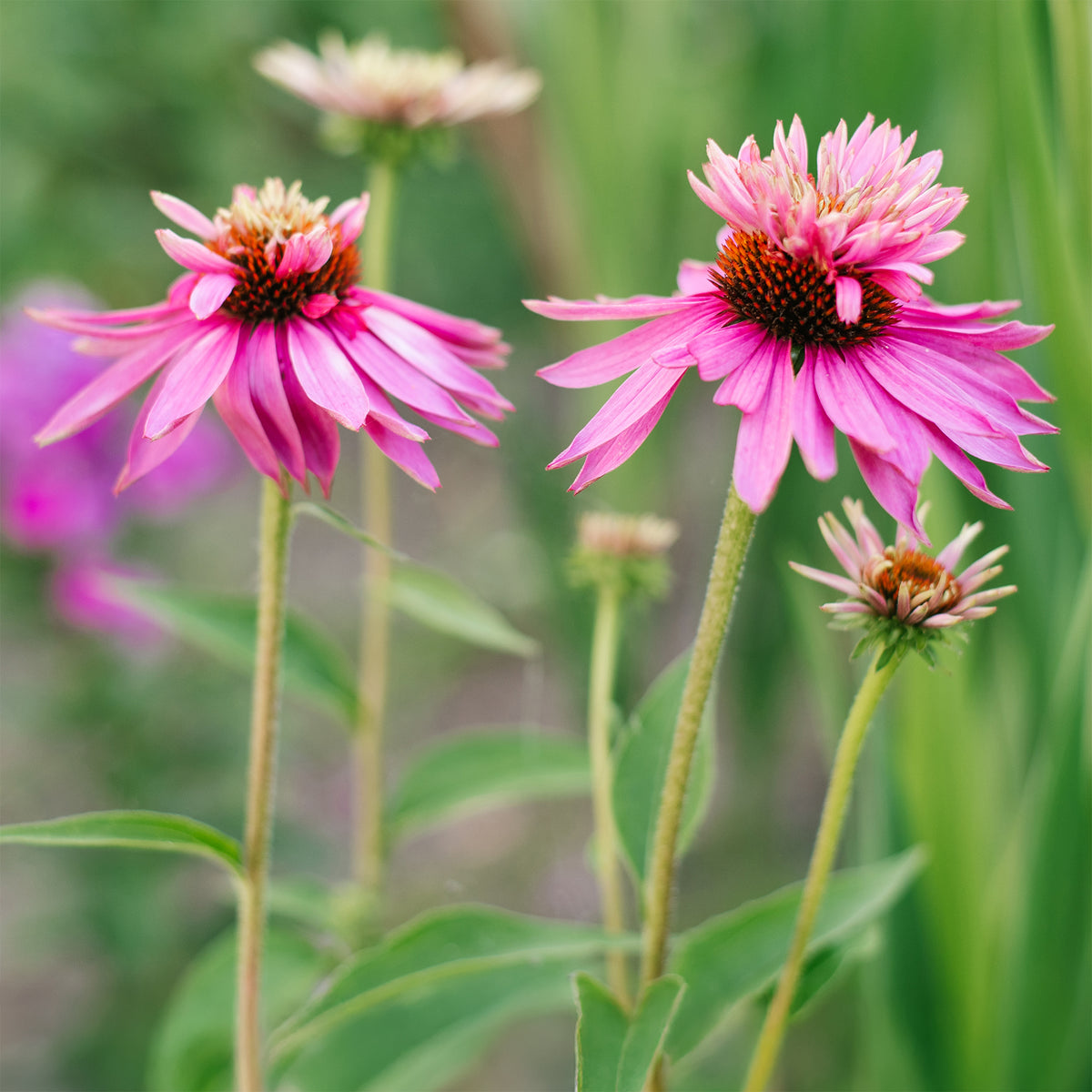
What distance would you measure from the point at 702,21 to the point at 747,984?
47.5 inches

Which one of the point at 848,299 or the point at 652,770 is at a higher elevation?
the point at 848,299

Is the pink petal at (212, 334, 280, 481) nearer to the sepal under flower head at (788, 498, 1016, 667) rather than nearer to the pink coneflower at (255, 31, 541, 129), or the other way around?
the sepal under flower head at (788, 498, 1016, 667)

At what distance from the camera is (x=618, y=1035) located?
362 mm

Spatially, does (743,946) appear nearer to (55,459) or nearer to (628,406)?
(628,406)

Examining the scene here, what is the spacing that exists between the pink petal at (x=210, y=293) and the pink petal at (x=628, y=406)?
0.11 meters

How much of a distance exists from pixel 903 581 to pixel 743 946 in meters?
0.18

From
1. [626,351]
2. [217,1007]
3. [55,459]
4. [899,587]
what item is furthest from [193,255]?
[55,459]

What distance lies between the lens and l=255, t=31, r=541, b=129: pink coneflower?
57 centimetres

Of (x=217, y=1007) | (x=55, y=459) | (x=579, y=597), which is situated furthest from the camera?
(x=579, y=597)

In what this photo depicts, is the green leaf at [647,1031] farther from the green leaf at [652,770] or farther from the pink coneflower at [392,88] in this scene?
the pink coneflower at [392,88]

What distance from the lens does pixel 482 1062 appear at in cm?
110

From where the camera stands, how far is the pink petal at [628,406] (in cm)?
30

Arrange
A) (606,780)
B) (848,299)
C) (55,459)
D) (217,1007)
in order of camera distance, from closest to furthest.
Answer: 1. (848,299)
2. (606,780)
3. (217,1007)
4. (55,459)

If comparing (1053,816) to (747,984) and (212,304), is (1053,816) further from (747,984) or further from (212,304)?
(212,304)
